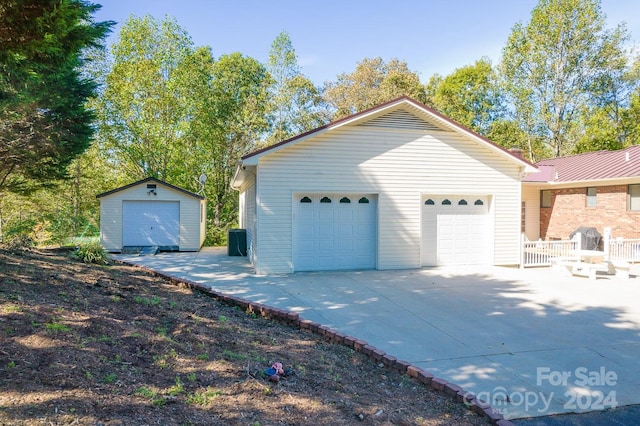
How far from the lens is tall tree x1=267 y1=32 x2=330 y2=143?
83.0 feet

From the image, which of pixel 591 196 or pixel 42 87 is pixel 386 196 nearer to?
Answer: pixel 42 87

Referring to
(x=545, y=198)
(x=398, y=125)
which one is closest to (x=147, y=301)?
(x=398, y=125)

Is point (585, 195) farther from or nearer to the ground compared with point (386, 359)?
farther from the ground

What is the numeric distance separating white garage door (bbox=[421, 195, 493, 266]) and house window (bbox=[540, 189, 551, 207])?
27.2ft

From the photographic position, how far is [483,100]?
2792 centimetres

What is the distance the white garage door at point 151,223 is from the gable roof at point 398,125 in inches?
280

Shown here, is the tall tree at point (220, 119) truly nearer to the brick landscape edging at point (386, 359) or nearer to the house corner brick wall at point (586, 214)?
the house corner brick wall at point (586, 214)

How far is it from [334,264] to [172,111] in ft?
56.2

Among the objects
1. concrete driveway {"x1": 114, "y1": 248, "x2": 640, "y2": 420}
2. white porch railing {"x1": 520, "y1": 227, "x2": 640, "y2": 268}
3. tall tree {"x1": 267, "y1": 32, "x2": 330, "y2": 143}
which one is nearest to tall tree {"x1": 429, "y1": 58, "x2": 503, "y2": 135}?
tall tree {"x1": 267, "y1": 32, "x2": 330, "y2": 143}

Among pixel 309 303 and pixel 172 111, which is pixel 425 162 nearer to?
pixel 309 303

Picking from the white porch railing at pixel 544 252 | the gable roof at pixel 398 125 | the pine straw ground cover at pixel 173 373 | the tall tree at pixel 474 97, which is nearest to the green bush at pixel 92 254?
the pine straw ground cover at pixel 173 373

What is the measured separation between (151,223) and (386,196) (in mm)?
9868

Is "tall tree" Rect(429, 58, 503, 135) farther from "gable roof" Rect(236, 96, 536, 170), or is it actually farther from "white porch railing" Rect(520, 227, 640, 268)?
"gable roof" Rect(236, 96, 536, 170)

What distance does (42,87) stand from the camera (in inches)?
304
